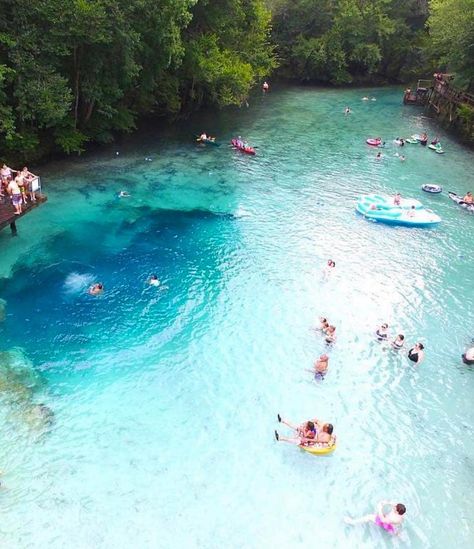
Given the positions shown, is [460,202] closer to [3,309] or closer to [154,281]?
[154,281]

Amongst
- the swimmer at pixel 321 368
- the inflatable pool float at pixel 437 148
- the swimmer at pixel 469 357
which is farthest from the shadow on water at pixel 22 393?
the inflatable pool float at pixel 437 148

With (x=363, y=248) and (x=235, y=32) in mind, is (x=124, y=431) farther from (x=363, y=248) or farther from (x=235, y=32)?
(x=235, y=32)

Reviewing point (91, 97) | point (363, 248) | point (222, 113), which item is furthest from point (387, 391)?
point (222, 113)

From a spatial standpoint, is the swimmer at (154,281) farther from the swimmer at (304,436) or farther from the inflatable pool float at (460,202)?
the inflatable pool float at (460,202)

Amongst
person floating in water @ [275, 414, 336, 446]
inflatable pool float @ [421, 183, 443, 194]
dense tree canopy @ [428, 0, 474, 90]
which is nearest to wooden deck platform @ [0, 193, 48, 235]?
person floating in water @ [275, 414, 336, 446]

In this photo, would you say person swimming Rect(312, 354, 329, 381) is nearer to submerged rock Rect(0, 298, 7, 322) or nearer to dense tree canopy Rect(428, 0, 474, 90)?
submerged rock Rect(0, 298, 7, 322)
